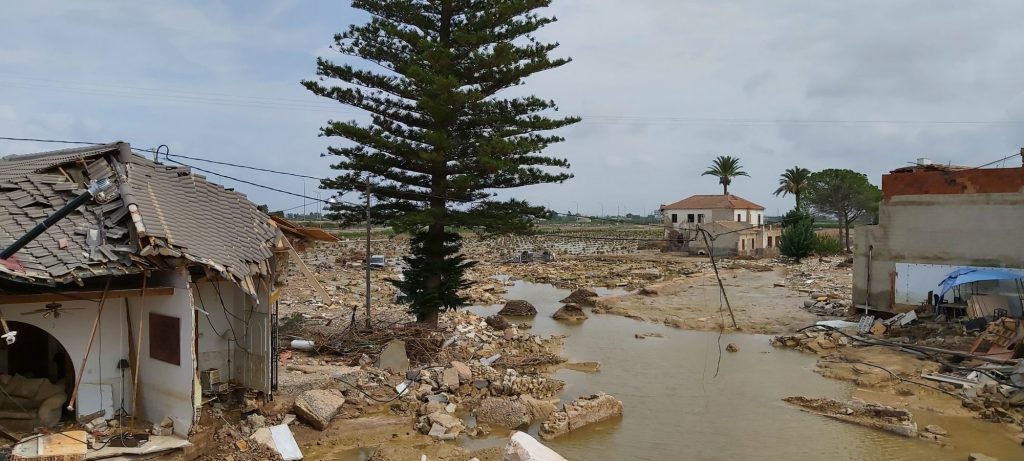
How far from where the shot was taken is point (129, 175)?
27.2ft

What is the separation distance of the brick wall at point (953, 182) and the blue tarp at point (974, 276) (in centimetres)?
207

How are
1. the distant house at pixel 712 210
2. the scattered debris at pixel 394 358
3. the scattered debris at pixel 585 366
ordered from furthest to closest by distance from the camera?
the distant house at pixel 712 210 < the scattered debris at pixel 585 366 < the scattered debris at pixel 394 358

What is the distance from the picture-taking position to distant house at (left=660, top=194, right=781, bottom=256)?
43938 mm

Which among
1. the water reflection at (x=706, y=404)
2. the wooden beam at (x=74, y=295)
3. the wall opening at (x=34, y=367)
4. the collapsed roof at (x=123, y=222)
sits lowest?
the water reflection at (x=706, y=404)

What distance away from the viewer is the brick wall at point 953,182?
15906 millimetres

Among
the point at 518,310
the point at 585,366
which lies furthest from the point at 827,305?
the point at 585,366

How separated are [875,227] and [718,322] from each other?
5240mm

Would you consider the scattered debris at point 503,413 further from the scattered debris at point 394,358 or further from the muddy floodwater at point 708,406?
the scattered debris at point 394,358

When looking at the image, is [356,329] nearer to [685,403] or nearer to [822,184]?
[685,403]

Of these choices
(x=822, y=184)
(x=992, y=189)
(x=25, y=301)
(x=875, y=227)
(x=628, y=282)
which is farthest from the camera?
(x=822, y=184)

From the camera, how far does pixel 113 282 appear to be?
7.84 metres

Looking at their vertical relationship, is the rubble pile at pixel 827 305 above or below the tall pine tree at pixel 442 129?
below

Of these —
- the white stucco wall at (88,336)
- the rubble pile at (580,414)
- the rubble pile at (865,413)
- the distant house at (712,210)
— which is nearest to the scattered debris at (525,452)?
the rubble pile at (580,414)

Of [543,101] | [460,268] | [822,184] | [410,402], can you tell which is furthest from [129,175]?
[822,184]
